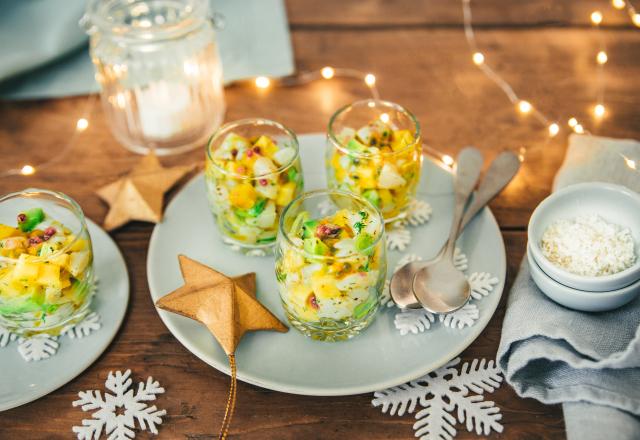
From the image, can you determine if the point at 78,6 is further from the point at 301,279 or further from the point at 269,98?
the point at 301,279

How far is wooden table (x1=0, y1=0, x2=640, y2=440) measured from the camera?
112 cm

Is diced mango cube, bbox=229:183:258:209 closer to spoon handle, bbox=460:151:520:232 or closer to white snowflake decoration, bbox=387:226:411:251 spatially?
white snowflake decoration, bbox=387:226:411:251

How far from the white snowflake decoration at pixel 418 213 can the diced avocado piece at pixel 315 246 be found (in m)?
0.37

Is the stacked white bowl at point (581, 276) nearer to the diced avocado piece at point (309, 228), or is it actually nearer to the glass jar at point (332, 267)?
the glass jar at point (332, 267)

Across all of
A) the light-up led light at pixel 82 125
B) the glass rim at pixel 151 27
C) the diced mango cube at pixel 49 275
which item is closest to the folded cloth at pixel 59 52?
the light-up led light at pixel 82 125

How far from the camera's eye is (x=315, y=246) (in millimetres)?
1099

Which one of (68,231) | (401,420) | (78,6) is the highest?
(78,6)

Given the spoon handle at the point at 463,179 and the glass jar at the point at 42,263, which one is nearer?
the glass jar at the point at 42,263

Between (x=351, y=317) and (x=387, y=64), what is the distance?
0.98 m

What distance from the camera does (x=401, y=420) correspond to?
1.11 meters

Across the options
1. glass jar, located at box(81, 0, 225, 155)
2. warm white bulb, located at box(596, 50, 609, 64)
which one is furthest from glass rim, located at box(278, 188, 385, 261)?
warm white bulb, located at box(596, 50, 609, 64)

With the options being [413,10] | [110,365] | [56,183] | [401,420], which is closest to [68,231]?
[110,365]

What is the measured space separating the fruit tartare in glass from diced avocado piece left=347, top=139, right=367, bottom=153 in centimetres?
11

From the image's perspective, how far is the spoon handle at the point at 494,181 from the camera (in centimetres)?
141
